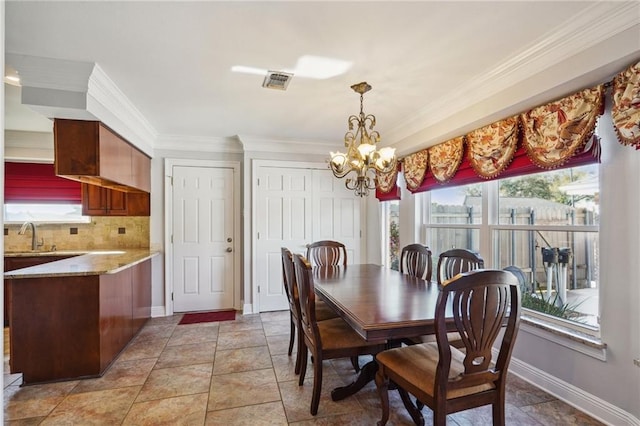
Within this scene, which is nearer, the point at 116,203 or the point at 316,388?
the point at 316,388

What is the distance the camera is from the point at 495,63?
2.28m

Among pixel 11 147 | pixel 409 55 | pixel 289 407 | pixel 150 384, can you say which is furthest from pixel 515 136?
pixel 11 147

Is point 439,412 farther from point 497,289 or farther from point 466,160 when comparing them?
point 466,160

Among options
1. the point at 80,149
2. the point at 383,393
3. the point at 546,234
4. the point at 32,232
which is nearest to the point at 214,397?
the point at 383,393

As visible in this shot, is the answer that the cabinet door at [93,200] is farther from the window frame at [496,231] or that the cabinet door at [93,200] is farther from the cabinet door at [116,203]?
the window frame at [496,231]

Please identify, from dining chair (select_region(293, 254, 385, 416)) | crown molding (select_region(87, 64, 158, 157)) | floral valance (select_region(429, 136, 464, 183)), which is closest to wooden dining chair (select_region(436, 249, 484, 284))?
dining chair (select_region(293, 254, 385, 416))

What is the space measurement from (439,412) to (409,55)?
83.3 inches

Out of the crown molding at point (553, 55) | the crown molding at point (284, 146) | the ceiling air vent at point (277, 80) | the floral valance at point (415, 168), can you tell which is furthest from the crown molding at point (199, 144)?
the crown molding at point (553, 55)

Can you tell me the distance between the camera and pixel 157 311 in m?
4.06

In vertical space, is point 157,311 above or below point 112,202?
below

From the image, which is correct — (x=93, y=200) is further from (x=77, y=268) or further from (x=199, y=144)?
(x=77, y=268)

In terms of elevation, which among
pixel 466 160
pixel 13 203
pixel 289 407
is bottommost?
pixel 289 407

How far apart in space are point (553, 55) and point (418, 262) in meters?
1.82

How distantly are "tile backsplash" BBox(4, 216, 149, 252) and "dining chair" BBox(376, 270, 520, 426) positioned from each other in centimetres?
382
